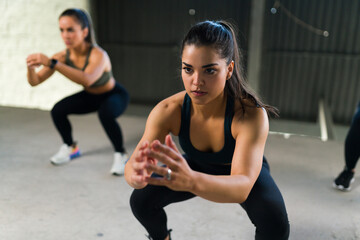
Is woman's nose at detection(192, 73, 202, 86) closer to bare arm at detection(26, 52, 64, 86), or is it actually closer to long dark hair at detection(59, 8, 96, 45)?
bare arm at detection(26, 52, 64, 86)

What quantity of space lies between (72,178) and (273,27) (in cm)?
391

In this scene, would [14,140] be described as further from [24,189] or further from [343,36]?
[343,36]

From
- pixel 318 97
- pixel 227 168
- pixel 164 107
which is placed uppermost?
pixel 164 107

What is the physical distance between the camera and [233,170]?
1071 mm

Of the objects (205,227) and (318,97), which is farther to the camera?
(318,97)

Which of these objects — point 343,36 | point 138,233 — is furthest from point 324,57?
point 138,233

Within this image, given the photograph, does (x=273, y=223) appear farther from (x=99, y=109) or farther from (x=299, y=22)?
(x=299, y=22)

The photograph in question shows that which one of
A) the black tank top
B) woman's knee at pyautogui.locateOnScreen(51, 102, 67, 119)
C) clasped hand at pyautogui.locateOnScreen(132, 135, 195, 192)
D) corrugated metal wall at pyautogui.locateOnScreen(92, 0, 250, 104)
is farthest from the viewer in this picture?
corrugated metal wall at pyautogui.locateOnScreen(92, 0, 250, 104)

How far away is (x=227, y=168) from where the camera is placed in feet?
4.46

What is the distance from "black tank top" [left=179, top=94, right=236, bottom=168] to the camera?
4.03ft

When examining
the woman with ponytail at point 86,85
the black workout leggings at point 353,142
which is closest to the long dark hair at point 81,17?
the woman with ponytail at point 86,85

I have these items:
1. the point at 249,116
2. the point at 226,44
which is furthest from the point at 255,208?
the point at 226,44

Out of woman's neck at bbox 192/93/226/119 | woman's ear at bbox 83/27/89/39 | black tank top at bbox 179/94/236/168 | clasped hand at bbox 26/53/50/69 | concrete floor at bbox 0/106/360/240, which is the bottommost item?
concrete floor at bbox 0/106/360/240

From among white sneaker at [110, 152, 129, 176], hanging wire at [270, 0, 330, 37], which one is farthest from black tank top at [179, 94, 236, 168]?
hanging wire at [270, 0, 330, 37]
